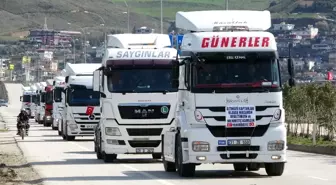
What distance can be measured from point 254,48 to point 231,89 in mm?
1008

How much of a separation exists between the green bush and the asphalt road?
583cm

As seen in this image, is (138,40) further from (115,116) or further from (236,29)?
(236,29)

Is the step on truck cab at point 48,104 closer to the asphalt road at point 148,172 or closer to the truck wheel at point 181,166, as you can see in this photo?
the asphalt road at point 148,172

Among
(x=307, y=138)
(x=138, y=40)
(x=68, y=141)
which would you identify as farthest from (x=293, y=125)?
(x=138, y=40)

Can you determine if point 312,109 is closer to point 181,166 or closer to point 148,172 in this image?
point 148,172

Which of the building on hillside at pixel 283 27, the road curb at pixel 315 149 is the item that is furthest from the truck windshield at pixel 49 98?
the building on hillside at pixel 283 27

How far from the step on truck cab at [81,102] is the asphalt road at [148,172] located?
10433 millimetres

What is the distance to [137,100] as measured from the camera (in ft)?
115

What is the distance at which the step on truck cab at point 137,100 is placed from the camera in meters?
34.9

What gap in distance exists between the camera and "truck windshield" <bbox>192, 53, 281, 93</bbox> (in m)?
26.9

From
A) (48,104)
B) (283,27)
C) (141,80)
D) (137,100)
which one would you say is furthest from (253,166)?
(283,27)

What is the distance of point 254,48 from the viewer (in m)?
27.1

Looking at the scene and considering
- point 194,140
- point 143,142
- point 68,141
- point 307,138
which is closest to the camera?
point 194,140

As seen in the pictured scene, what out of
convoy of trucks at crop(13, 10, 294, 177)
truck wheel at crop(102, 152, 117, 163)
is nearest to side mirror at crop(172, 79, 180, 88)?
convoy of trucks at crop(13, 10, 294, 177)
